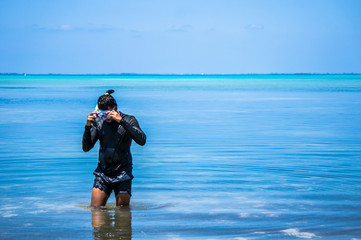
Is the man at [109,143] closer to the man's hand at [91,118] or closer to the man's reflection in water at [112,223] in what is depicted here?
the man's hand at [91,118]

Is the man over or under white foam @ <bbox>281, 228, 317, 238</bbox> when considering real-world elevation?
over

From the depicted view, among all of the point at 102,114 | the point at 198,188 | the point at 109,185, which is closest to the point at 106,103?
the point at 102,114

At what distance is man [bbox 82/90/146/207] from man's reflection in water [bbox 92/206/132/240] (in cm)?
39

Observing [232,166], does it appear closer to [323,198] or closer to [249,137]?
[323,198]

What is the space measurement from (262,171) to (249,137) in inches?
269

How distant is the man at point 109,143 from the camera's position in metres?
7.02

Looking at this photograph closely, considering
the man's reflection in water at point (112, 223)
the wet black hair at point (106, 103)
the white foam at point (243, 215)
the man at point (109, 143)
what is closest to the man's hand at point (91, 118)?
the man at point (109, 143)

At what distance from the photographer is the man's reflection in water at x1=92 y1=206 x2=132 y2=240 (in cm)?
729

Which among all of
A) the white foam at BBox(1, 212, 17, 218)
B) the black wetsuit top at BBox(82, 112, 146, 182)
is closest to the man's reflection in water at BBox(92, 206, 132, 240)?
the black wetsuit top at BBox(82, 112, 146, 182)

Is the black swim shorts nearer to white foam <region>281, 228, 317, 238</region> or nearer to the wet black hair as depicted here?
the wet black hair

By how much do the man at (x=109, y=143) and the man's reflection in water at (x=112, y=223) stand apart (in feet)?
1.28

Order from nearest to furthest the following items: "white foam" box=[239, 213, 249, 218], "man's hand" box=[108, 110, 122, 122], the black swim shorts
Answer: "man's hand" box=[108, 110, 122, 122] → the black swim shorts → "white foam" box=[239, 213, 249, 218]

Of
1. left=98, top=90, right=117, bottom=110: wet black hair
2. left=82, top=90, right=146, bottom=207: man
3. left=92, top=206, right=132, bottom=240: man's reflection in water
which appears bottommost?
left=92, top=206, right=132, bottom=240: man's reflection in water

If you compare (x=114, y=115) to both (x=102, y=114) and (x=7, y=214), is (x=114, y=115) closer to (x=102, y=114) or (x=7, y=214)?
(x=102, y=114)
